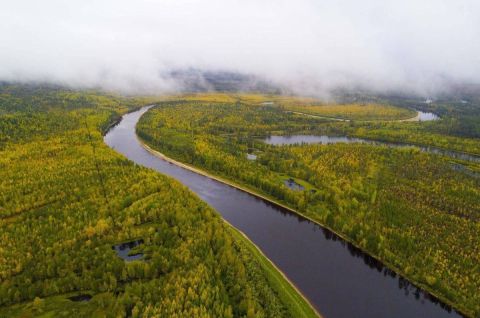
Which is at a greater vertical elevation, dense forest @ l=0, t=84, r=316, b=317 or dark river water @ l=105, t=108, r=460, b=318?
dense forest @ l=0, t=84, r=316, b=317

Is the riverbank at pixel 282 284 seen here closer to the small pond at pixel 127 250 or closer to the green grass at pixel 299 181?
the small pond at pixel 127 250

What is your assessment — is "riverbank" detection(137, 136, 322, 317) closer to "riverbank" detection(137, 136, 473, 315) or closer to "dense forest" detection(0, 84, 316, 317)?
"dense forest" detection(0, 84, 316, 317)

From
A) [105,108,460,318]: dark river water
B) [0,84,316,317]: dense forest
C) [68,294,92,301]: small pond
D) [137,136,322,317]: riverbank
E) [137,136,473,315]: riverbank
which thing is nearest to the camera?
[0,84,316,317]: dense forest

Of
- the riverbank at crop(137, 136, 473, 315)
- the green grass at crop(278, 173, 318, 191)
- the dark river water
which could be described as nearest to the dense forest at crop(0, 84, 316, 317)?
the dark river water

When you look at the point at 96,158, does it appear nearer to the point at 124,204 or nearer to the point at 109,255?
the point at 124,204

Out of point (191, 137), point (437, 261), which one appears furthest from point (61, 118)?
point (437, 261)

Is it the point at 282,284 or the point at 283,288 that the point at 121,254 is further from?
the point at 283,288

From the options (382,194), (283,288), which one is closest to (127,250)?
(283,288)
